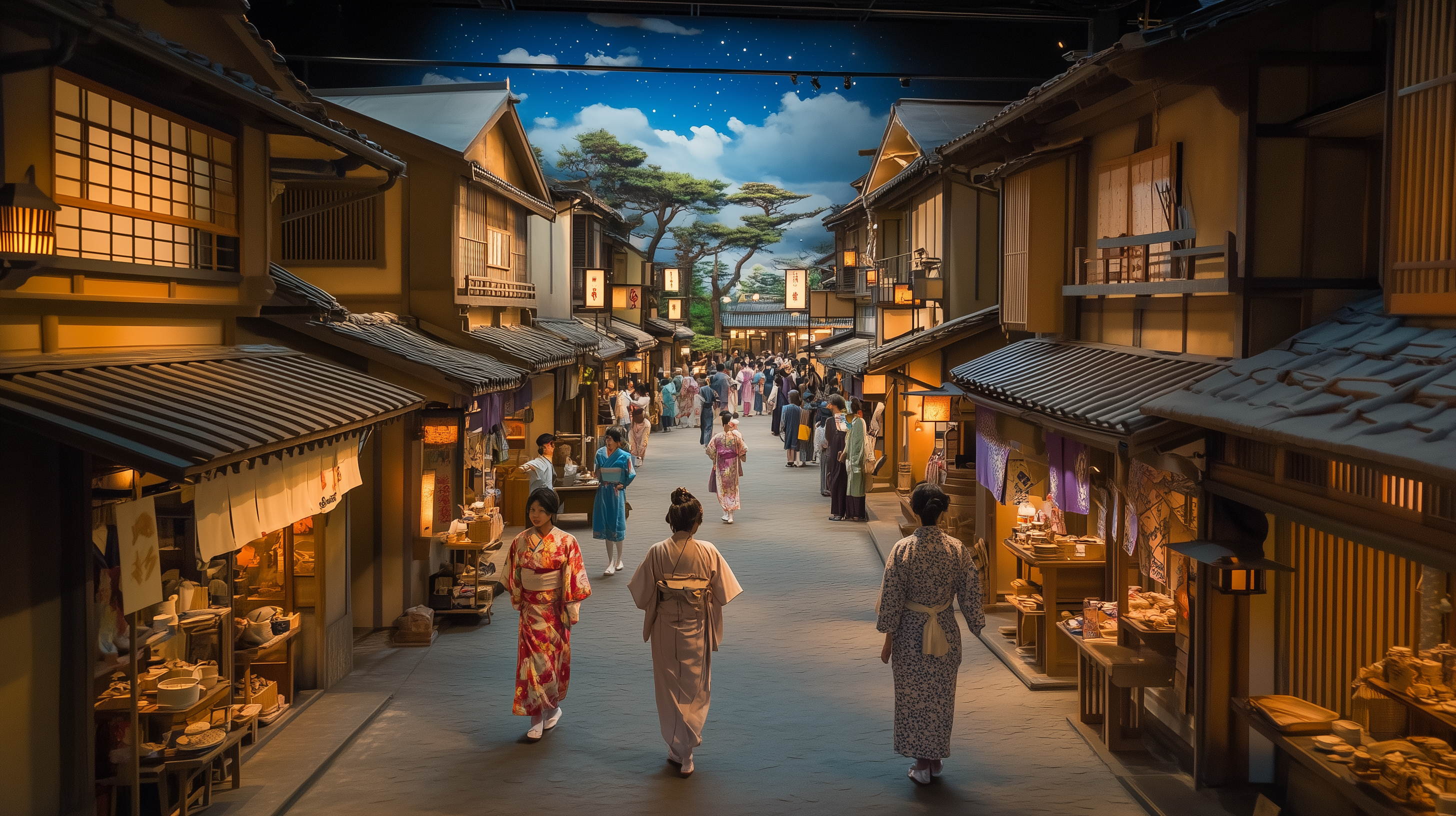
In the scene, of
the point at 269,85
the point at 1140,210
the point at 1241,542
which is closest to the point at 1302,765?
the point at 1241,542

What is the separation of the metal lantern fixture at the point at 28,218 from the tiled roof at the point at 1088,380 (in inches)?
262

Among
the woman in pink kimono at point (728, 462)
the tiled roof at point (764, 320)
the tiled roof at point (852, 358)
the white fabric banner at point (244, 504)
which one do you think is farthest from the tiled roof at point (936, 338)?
the tiled roof at point (764, 320)

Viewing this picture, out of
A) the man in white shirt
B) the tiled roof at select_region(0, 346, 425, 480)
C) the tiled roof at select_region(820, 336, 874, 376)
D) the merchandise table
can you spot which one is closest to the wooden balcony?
the merchandise table

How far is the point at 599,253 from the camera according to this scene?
36188 millimetres

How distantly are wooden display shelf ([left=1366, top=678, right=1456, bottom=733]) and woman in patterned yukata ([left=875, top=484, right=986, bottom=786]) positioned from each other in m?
2.65

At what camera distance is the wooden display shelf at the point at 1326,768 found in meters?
5.85

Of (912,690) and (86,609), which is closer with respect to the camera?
(86,609)

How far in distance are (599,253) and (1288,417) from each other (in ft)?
104

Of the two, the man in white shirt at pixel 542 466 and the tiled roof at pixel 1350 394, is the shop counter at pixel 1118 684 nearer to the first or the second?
the tiled roof at pixel 1350 394

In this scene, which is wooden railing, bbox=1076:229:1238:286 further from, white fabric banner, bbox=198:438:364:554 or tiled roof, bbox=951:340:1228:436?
white fabric banner, bbox=198:438:364:554

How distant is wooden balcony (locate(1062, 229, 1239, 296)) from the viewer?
791 centimetres

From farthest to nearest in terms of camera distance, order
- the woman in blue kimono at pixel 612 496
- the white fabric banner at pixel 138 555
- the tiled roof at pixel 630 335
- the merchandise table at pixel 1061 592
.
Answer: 1. the tiled roof at pixel 630 335
2. the woman in blue kimono at pixel 612 496
3. the merchandise table at pixel 1061 592
4. the white fabric banner at pixel 138 555

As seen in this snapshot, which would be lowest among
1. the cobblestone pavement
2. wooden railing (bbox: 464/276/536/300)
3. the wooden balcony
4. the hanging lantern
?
the cobblestone pavement

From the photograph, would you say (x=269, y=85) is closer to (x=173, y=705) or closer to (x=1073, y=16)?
(x=173, y=705)
